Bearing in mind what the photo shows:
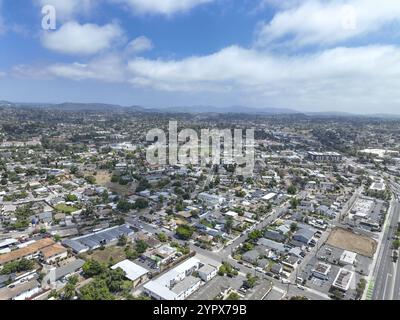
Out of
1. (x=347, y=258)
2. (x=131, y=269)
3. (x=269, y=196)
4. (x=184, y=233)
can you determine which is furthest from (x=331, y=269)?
(x=269, y=196)

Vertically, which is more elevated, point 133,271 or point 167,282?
point 133,271

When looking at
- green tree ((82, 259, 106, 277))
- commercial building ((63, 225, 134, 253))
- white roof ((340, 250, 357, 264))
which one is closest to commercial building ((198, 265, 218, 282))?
green tree ((82, 259, 106, 277))

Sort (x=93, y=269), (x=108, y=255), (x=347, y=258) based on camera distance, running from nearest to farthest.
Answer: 1. (x=93, y=269)
2. (x=108, y=255)
3. (x=347, y=258)

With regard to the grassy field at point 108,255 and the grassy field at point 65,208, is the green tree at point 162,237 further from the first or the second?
the grassy field at point 65,208

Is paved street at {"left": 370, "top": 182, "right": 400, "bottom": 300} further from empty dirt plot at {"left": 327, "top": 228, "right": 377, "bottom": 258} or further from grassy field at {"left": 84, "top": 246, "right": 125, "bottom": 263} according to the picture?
grassy field at {"left": 84, "top": 246, "right": 125, "bottom": 263}

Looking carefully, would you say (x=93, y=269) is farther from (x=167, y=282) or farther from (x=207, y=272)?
(x=207, y=272)

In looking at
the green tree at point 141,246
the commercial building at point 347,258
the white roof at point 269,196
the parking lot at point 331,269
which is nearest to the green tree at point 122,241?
the green tree at point 141,246
